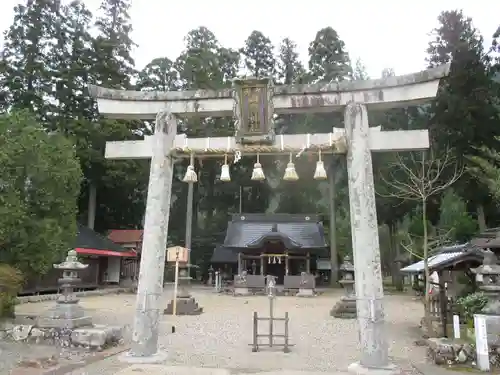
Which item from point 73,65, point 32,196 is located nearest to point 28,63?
point 73,65

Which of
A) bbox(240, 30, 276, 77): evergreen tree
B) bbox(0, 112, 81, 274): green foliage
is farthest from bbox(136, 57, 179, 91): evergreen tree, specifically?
bbox(0, 112, 81, 274): green foliage

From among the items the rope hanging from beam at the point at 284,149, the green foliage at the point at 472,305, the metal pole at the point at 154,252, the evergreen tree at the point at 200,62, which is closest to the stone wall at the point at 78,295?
the metal pole at the point at 154,252

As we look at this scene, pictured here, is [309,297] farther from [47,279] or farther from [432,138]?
[47,279]

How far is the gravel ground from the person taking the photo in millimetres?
7910

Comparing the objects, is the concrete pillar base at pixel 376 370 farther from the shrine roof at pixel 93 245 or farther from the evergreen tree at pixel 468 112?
the shrine roof at pixel 93 245

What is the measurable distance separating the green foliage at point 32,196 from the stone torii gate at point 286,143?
495cm

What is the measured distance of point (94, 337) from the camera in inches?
362

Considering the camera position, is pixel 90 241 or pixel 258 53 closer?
pixel 90 241

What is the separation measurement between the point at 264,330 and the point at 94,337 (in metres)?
4.73

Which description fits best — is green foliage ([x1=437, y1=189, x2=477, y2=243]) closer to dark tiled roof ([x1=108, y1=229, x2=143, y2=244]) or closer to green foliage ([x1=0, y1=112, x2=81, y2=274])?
green foliage ([x1=0, y1=112, x2=81, y2=274])

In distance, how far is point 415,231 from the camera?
84.5ft

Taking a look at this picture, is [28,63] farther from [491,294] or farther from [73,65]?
[491,294]

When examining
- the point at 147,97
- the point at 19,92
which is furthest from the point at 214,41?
the point at 147,97

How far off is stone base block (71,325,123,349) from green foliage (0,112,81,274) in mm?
3079
